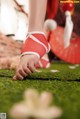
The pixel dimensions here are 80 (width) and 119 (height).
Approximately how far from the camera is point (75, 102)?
0.67 metres

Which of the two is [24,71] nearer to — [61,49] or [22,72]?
[22,72]

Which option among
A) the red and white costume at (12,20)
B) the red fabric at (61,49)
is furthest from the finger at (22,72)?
the red fabric at (61,49)

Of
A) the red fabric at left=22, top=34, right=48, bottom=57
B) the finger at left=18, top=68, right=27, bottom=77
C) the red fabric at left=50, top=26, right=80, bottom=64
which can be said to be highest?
the red fabric at left=22, top=34, right=48, bottom=57

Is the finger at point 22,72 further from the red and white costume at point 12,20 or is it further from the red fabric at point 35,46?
the red and white costume at point 12,20

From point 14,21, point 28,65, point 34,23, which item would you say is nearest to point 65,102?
point 28,65

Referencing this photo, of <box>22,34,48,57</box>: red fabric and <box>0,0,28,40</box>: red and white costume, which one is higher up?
<box>22,34,48,57</box>: red fabric

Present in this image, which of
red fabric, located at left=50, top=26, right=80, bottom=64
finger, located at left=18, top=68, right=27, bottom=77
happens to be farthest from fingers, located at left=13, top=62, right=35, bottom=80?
red fabric, located at left=50, top=26, right=80, bottom=64

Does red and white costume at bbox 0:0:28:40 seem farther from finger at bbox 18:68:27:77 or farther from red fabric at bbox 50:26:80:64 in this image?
finger at bbox 18:68:27:77

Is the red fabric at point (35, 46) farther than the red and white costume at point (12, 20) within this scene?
No

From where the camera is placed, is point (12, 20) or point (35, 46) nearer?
point (35, 46)

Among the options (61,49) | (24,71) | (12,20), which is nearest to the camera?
(24,71)

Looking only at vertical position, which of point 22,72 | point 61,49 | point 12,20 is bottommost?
point 61,49

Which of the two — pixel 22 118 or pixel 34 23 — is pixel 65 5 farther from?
pixel 22 118

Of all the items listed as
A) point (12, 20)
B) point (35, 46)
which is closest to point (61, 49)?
point (12, 20)
